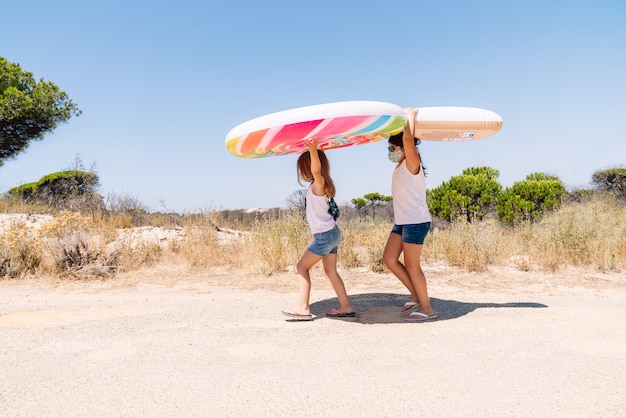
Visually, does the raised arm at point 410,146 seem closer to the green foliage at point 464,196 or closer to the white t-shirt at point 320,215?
the white t-shirt at point 320,215

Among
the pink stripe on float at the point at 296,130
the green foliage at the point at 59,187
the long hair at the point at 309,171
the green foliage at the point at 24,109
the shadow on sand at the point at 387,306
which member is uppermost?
the green foliage at the point at 24,109

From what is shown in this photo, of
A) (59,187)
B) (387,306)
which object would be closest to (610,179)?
(387,306)

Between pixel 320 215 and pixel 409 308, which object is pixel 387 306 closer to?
pixel 409 308

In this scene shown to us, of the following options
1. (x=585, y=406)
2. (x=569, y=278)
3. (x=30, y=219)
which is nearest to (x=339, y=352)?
(x=585, y=406)

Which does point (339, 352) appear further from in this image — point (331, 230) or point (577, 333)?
point (577, 333)

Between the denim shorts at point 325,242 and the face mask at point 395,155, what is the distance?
1.04m

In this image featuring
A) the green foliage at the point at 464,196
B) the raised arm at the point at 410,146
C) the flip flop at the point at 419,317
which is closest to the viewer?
the raised arm at the point at 410,146

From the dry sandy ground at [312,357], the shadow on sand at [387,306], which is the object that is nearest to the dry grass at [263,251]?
the dry sandy ground at [312,357]

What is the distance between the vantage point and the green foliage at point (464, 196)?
52.6 feet

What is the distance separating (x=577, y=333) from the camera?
4160mm

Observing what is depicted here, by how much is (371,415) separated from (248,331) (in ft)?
6.65

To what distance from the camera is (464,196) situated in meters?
16.1

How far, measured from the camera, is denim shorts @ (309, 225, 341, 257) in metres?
4.62

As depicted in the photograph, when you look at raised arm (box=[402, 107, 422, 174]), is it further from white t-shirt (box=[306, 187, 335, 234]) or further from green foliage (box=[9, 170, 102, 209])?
green foliage (box=[9, 170, 102, 209])
